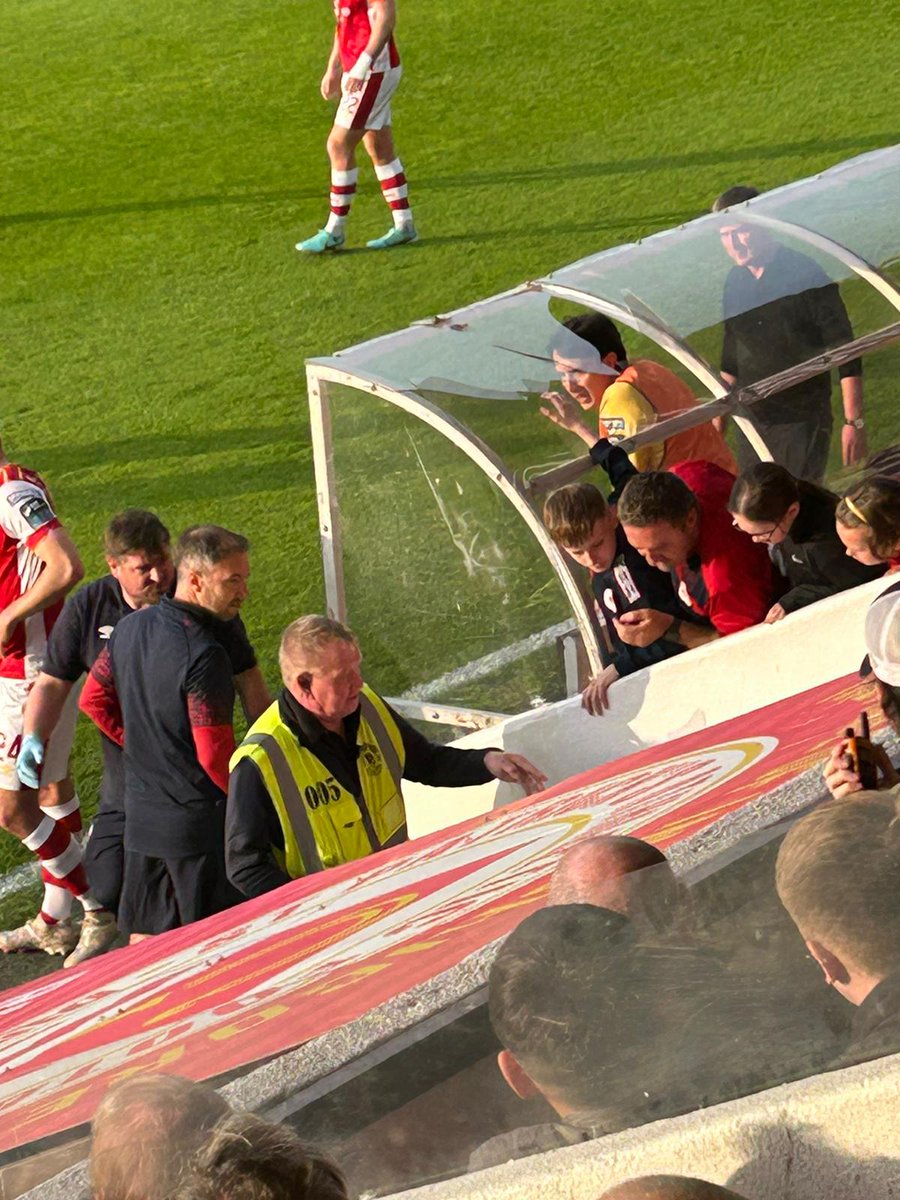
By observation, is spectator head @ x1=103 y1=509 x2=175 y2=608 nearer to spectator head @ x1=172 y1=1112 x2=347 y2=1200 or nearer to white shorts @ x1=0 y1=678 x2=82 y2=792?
white shorts @ x1=0 y1=678 x2=82 y2=792

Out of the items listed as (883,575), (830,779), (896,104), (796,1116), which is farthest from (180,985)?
(896,104)

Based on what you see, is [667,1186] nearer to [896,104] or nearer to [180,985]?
[180,985]

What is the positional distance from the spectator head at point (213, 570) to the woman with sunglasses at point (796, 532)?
139 cm

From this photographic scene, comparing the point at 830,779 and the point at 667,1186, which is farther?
the point at 830,779

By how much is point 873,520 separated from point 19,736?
2.81m

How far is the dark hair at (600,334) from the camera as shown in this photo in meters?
5.41

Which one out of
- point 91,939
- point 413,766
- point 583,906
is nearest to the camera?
point 583,906

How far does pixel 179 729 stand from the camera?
4.31 meters

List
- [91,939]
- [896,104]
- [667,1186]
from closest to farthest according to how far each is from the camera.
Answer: [667,1186], [91,939], [896,104]

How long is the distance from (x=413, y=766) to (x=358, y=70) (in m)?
7.27

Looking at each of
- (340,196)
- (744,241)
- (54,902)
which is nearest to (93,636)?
(54,902)

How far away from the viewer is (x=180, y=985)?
2.77 m

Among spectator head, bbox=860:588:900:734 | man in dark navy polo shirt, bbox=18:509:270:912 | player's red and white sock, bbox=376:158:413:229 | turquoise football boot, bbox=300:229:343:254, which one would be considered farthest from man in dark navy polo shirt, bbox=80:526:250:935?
turquoise football boot, bbox=300:229:343:254

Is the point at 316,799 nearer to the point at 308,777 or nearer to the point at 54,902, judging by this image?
the point at 308,777
